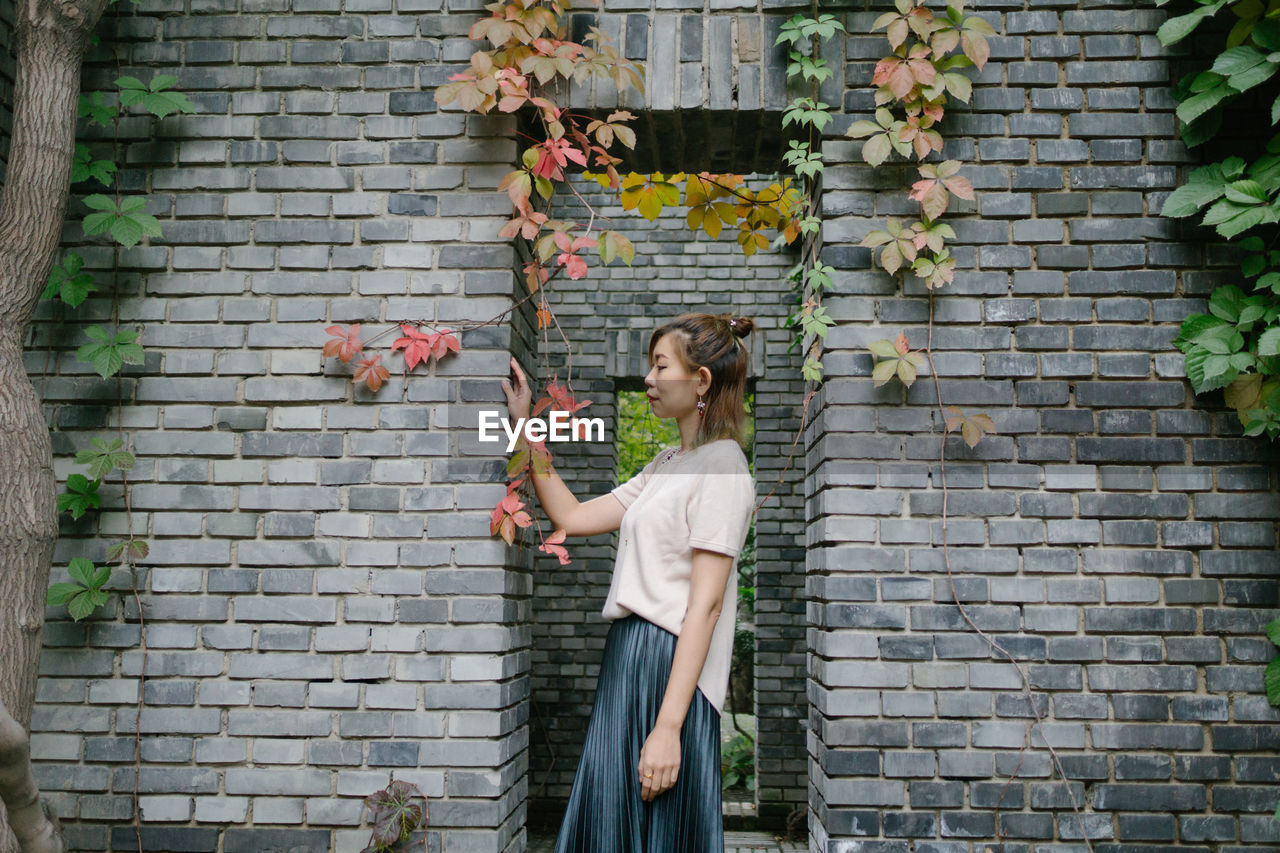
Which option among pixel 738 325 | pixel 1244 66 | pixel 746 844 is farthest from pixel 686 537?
pixel 746 844

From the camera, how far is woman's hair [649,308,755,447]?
230 cm

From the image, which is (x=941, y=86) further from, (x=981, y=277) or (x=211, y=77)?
(x=211, y=77)

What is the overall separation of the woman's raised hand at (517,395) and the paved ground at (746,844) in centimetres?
302

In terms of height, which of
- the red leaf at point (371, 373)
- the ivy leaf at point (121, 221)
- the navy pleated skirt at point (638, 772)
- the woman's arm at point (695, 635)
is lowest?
the navy pleated skirt at point (638, 772)

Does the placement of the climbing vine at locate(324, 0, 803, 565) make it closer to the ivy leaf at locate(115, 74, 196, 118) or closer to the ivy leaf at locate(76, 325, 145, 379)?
the ivy leaf at locate(76, 325, 145, 379)

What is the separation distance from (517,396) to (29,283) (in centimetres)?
141

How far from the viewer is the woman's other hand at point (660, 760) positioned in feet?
6.66

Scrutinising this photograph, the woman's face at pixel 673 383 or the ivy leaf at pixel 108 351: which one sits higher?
the ivy leaf at pixel 108 351

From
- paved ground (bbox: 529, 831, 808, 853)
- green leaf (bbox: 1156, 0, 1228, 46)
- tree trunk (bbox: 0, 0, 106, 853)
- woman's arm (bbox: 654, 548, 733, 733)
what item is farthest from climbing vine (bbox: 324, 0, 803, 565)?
paved ground (bbox: 529, 831, 808, 853)

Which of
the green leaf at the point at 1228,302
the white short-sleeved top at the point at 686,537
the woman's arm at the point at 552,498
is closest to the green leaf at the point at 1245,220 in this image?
the green leaf at the point at 1228,302

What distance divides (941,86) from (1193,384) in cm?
114

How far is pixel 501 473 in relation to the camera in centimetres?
262

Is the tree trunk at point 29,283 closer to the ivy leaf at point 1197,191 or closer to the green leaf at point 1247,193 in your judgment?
the ivy leaf at point 1197,191

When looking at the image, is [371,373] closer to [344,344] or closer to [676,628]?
[344,344]
